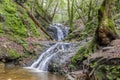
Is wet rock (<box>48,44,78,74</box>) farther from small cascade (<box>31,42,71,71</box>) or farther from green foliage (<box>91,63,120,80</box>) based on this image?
green foliage (<box>91,63,120,80</box>)

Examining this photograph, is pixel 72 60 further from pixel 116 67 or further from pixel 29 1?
pixel 29 1

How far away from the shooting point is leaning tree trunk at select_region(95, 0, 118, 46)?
32.6ft

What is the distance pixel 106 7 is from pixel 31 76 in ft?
15.4

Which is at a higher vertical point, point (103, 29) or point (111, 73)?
point (103, 29)

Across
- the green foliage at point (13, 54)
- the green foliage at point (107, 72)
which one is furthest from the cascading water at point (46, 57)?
the green foliage at point (107, 72)

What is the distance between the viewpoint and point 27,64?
14078mm

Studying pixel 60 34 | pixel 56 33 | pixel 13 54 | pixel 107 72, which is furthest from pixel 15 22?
pixel 107 72

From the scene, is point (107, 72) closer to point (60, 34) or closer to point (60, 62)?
Answer: point (60, 62)

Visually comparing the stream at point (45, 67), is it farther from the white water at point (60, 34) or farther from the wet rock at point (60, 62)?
the white water at point (60, 34)

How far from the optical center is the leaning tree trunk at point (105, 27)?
9.93 meters

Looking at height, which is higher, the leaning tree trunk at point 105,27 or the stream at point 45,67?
the leaning tree trunk at point 105,27

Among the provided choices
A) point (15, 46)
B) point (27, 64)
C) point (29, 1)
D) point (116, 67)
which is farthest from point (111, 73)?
point (29, 1)

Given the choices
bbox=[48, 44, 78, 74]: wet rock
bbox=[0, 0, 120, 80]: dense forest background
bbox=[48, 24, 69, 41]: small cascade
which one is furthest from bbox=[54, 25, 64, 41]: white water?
bbox=[48, 44, 78, 74]: wet rock

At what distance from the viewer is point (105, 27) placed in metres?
9.88
